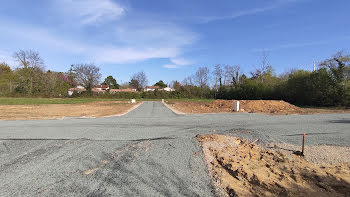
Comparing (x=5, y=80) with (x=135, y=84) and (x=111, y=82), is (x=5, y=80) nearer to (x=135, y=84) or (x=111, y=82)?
(x=111, y=82)

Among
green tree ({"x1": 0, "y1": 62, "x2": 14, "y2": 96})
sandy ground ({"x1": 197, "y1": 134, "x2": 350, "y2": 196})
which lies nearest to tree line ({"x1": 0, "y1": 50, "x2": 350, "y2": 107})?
green tree ({"x1": 0, "y1": 62, "x2": 14, "y2": 96})

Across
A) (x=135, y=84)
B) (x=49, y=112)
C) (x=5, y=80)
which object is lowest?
(x=49, y=112)

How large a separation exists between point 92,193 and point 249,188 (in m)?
2.50

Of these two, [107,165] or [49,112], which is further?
[49,112]

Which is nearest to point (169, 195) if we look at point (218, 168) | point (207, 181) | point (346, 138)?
point (207, 181)

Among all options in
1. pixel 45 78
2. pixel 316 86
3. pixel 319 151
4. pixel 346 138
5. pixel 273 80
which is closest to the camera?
pixel 319 151

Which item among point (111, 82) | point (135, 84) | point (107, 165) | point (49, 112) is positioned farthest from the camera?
point (111, 82)

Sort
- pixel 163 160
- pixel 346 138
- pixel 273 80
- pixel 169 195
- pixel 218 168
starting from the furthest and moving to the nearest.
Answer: pixel 273 80 < pixel 346 138 < pixel 163 160 < pixel 218 168 < pixel 169 195

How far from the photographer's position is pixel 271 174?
3633mm

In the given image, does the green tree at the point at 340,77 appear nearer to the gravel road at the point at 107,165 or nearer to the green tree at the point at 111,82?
the gravel road at the point at 107,165

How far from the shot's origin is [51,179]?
3398 millimetres

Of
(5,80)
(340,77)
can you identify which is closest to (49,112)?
(340,77)

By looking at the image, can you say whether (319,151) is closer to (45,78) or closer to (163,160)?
(163,160)

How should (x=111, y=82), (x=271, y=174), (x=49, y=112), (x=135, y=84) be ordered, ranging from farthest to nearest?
(x=111, y=82) < (x=135, y=84) < (x=49, y=112) < (x=271, y=174)
